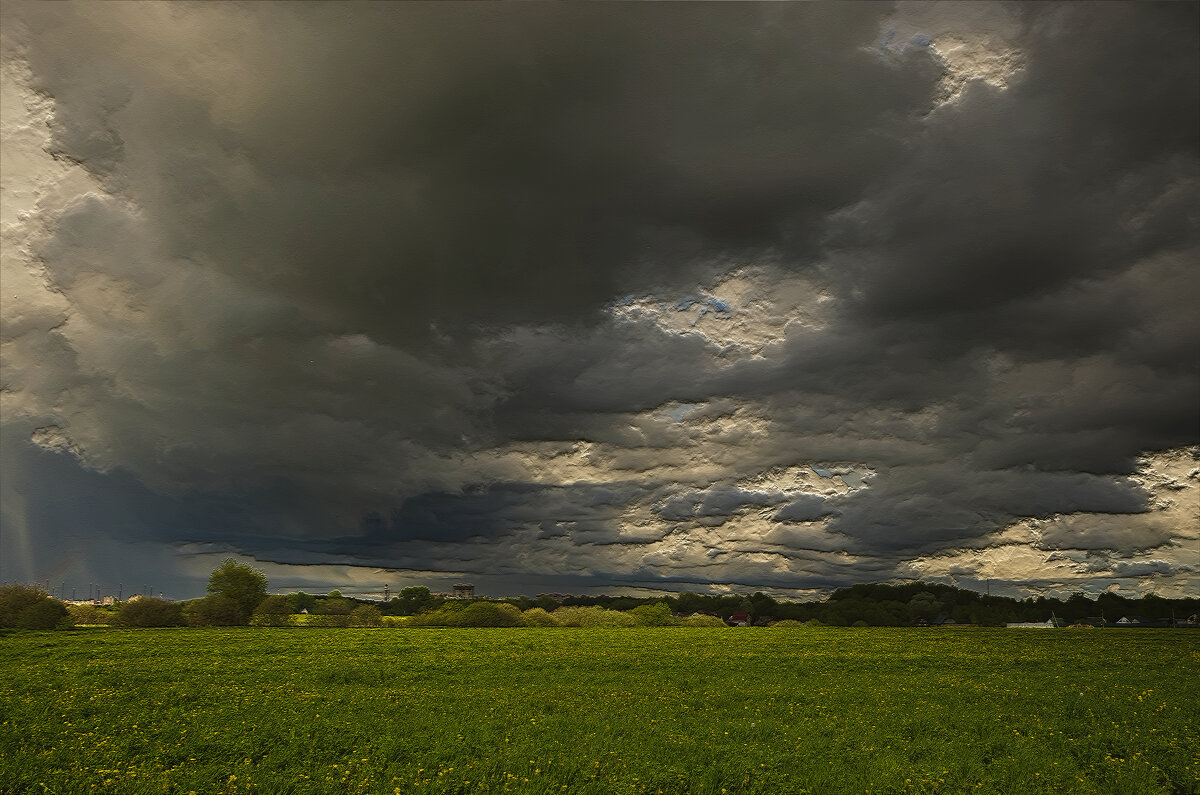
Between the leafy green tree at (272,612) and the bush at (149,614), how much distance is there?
403 inches

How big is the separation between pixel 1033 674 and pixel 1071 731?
17811 mm

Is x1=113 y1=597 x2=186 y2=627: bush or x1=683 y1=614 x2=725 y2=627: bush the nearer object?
x1=113 y1=597 x2=186 y2=627: bush

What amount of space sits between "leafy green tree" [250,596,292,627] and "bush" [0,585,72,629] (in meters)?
24.4

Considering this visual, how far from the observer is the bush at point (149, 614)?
98375 millimetres

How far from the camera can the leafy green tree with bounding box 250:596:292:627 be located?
348ft

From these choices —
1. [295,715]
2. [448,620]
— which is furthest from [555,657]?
[448,620]

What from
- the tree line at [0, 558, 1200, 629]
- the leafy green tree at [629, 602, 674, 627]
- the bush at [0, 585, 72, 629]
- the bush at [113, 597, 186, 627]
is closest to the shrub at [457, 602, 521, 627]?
the tree line at [0, 558, 1200, 629]

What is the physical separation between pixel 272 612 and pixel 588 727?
331 ft

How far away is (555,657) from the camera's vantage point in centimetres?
4503

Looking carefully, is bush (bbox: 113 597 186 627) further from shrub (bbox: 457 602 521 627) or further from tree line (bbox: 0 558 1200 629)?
shrub (bbox: 457 602 521 627)

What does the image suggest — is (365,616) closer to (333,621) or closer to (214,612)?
(333,621)

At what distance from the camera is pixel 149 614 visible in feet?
323

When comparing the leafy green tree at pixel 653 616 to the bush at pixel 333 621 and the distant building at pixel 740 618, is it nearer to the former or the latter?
the bush at pixel 333 621

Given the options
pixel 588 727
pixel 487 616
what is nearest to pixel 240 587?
pixel 487 616
